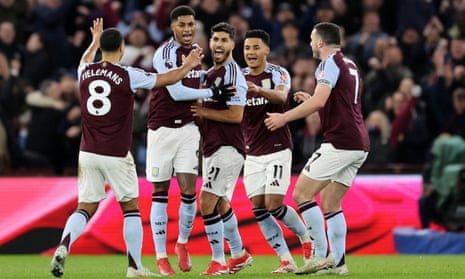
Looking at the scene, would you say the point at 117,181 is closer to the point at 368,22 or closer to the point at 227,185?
the point at 227,185

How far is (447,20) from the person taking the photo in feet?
87.0

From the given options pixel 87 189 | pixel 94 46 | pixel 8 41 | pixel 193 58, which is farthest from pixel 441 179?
pixel 8 41

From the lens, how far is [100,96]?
14.2 meters

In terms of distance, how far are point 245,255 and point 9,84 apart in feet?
30.6

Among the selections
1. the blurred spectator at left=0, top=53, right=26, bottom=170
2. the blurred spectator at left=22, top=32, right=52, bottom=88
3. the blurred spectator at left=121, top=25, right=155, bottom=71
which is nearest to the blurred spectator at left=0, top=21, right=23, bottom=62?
the blurred spectator at left=22, top=32, right=52, bottom=88

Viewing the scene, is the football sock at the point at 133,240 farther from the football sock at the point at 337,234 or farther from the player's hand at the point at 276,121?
the football sock at the point at 337,234

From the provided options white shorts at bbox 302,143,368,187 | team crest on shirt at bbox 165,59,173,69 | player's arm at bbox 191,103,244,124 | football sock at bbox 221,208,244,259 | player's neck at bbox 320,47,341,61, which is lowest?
football sock at bbox 221,208,244,259

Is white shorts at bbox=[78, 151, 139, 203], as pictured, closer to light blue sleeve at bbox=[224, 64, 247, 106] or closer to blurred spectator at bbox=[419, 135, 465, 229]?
light blue sleeve at bbox=[224, 64, 247, 106]

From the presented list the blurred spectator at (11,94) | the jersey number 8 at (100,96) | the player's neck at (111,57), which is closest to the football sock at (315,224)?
the jersey number 8 at (100,96)

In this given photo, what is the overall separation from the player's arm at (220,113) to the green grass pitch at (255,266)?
176 cm

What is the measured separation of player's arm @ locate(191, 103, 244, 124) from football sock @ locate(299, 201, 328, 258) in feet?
4.15

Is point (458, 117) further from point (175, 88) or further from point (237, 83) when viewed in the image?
point (175, 88)

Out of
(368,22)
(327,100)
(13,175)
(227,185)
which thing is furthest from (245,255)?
(368,22)

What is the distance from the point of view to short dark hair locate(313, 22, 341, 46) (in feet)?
49.0
